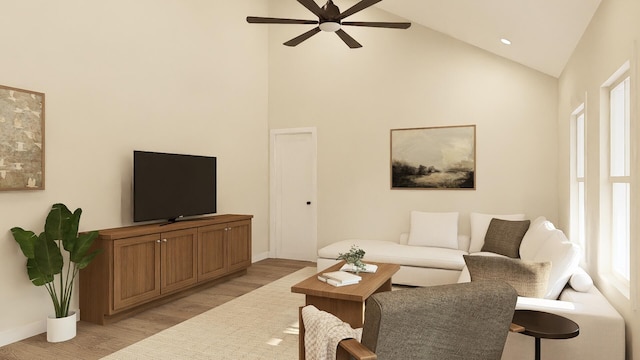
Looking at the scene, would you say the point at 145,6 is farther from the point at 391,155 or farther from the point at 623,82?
the point at 623,82

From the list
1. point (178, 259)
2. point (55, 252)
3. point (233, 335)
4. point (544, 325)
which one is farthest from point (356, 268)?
point (55, 252)

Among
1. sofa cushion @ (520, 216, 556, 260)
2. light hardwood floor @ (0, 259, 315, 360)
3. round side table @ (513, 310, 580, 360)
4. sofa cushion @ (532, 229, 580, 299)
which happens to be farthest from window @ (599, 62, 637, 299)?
light hardwood floor @ (0, 259, 315, 360)

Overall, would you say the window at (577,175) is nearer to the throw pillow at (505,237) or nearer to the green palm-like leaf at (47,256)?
the throw pillow at (505,237)

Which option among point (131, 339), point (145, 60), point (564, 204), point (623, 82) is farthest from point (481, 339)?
point (145, 60)

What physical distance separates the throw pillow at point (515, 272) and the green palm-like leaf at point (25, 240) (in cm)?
322

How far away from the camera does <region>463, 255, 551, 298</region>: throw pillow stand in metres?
2.48

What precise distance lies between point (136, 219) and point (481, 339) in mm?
3494

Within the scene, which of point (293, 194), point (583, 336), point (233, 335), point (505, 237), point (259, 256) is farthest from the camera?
point (293, 194)

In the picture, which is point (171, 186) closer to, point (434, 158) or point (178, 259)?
point (178, 259)

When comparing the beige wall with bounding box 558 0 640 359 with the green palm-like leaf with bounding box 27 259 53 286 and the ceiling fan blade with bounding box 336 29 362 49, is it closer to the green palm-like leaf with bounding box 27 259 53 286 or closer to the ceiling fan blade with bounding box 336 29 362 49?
the ceiling fan blade with bounding box 336 29 362 49

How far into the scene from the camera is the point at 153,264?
411cm

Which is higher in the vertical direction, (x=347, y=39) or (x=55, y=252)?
(x=347, y=39)

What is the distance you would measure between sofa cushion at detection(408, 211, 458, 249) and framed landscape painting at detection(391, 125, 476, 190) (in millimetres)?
447

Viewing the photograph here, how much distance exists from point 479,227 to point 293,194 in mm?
2885
